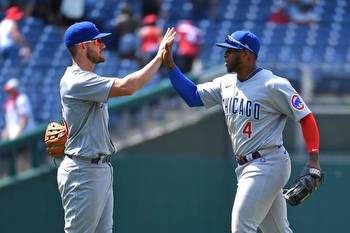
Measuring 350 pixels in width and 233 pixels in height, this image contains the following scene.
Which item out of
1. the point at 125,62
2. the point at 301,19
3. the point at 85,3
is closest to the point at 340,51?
the point at 301,19

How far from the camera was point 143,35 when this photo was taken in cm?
1361

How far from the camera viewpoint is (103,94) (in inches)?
251

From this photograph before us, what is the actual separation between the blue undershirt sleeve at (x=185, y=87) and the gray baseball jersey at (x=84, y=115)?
72 centimetres

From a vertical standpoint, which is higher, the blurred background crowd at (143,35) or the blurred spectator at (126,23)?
the blurred spectator at (126,23)

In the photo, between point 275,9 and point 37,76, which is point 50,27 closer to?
point 37,76

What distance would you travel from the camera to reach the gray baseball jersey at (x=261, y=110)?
659 centimetres

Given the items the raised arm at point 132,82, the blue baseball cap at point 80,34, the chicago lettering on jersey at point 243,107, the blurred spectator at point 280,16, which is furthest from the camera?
the blurred spectator at point 280,16

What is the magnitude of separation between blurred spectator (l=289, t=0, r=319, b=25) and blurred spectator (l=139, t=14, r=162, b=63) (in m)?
2.39

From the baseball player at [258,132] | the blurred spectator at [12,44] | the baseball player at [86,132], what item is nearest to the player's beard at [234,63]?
the baseball player at [258,132]

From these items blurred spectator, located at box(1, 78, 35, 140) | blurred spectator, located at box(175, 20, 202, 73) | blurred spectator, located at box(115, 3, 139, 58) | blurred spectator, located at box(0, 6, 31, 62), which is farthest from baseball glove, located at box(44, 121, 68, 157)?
blurred spectator, located at box(115, 3, 139, 58)

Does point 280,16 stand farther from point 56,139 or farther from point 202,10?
point 56,139

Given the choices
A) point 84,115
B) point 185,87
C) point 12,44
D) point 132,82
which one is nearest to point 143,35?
point 12,44

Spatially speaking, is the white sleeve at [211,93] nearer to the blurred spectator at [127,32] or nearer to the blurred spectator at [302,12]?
the blurred spectator at [127,32]

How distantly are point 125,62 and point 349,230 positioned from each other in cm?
512
